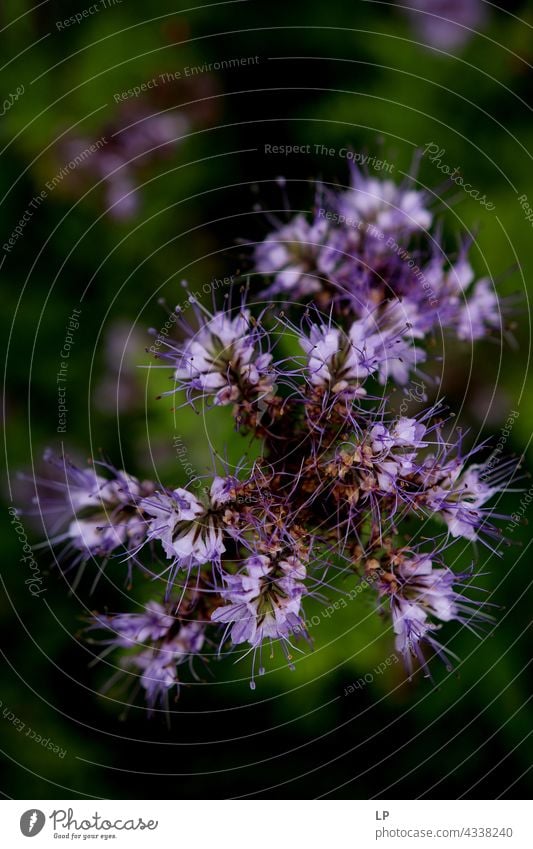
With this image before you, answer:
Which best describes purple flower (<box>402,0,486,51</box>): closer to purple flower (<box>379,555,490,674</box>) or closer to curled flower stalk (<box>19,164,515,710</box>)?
curled flower stalk (<box>19,164,515,710</box>)

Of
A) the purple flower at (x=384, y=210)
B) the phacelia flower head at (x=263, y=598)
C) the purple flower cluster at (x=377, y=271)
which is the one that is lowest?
the phacelia flower head at (x=263, y=598)

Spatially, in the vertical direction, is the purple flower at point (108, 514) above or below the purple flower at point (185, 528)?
above

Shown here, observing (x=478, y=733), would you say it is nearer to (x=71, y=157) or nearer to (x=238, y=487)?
(x=238, y=487)

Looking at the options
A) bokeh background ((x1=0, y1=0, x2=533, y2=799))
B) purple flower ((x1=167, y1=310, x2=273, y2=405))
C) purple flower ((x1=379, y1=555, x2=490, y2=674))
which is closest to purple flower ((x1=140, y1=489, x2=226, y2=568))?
purple flower ((x1=167, y1=310, x2=273, y2=405))

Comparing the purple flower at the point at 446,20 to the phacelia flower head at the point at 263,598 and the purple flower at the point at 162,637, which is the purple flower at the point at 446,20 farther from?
the purple flower at the point at 162,637

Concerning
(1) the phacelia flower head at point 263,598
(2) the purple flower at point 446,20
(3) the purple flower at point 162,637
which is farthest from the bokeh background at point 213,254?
(1) the phacelia flower head at point 263,598
